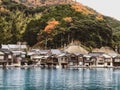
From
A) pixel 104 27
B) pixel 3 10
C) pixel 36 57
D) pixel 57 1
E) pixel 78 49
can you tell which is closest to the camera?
pixel 36 57

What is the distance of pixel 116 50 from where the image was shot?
13862cm

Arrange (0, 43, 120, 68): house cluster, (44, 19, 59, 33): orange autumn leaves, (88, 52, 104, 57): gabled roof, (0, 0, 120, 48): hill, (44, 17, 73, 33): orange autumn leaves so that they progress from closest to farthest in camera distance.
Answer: (0, 43, 120, 68): house cluster, (88, 52, 104, 57): gabled roof, (0, 0, 120, 48): hill, (44, 19, 59, 33): orange autumn leaves, (44, 17, 73, 33): orange autumn leaves

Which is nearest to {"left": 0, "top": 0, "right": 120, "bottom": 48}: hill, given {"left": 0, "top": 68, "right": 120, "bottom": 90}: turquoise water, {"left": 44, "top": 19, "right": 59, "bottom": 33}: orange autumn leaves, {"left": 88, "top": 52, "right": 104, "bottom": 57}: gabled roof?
{"left": 44, "top": 19, "right": 59, "bottom": 33}: orange autumn leaves

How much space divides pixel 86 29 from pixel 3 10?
32481 mm

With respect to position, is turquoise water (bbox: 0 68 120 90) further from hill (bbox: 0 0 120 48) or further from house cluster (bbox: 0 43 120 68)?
hill (bbox: 0 0 120 48)

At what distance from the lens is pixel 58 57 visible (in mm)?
113562

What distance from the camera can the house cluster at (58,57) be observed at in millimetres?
109287

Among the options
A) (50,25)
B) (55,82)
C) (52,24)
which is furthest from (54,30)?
(55,82)

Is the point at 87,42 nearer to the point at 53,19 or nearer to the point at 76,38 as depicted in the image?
the point at 76,38

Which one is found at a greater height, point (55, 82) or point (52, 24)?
point (52, 24)

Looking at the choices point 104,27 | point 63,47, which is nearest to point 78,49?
point 63,47

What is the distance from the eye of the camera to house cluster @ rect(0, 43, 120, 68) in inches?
4303

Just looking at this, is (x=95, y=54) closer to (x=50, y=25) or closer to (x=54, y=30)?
(x=54, y=30)

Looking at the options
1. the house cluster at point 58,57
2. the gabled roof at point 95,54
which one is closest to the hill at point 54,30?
the house cluster at point 58,57
